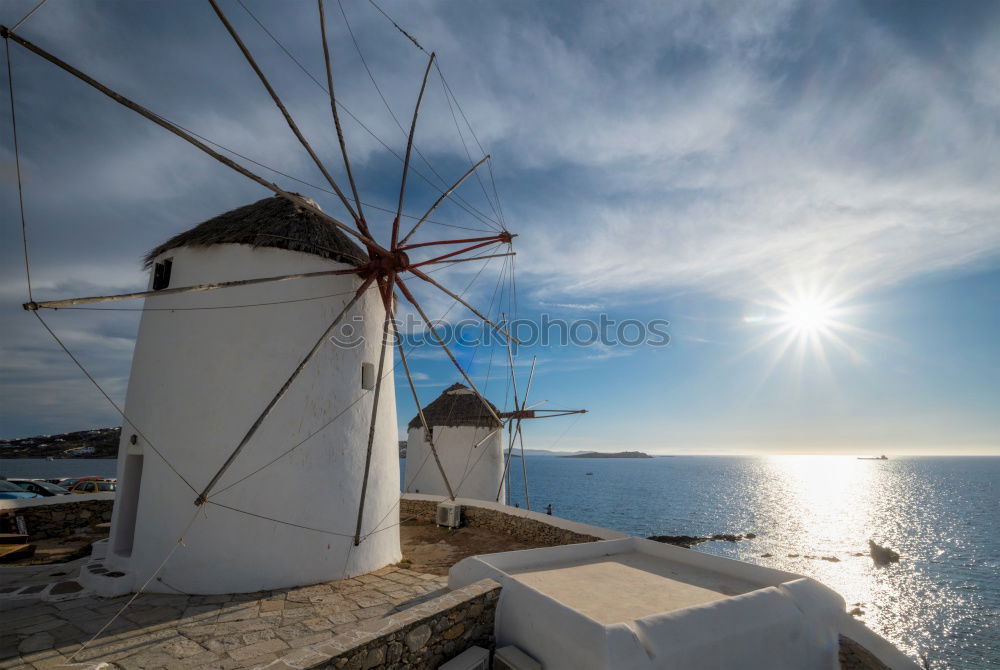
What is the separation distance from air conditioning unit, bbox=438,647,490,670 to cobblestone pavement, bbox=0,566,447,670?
41.5 inches

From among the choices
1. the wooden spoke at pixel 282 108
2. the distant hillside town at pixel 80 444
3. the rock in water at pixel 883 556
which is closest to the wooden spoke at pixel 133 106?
the wooden spoke at pixel 282 108

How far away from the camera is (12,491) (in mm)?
13297

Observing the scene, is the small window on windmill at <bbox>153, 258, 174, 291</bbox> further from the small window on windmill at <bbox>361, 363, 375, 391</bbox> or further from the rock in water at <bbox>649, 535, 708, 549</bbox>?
the rock in water at <bbox>649, 535, 708, 549</bbox>

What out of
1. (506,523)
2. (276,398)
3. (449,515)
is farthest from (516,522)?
(276,398)

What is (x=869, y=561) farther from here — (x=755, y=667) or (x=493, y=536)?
(x=755, y=667)

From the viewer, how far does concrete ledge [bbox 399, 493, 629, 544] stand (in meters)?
9.05

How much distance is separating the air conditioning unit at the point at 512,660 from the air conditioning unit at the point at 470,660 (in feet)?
0.42

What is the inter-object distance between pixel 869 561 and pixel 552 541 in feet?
105

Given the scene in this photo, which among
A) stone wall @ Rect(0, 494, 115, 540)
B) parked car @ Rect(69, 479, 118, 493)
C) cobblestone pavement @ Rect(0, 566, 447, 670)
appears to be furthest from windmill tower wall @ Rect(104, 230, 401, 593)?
parked car @ Rect(69, 479, 118, 493)

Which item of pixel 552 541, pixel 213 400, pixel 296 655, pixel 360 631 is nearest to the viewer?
pixel 296 655

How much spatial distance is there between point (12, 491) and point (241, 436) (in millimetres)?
12860

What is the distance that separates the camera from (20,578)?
6.84 m

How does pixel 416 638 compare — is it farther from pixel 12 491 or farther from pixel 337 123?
pixel 12 491

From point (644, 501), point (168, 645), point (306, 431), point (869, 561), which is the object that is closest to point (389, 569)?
point (306, 431)
